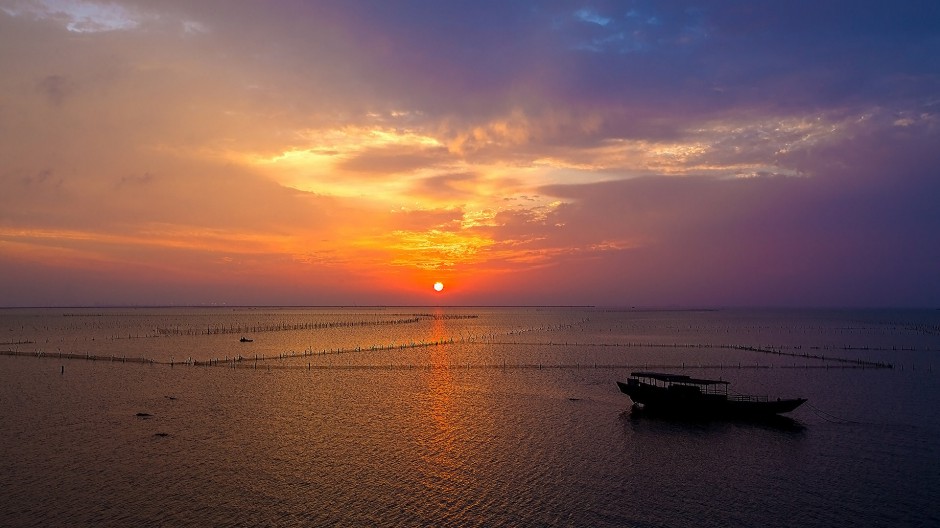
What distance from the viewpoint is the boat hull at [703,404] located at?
5666cm

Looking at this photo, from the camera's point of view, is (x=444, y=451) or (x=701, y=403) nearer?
(x=444, y=451)

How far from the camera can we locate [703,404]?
2282 inches

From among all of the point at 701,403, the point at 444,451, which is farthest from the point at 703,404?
the point at 444,451

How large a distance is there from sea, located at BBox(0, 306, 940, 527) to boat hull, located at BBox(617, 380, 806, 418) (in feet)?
6.68

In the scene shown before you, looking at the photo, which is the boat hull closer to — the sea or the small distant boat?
the small distant boat

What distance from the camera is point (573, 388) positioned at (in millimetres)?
72438

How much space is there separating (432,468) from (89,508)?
2023 centimetres

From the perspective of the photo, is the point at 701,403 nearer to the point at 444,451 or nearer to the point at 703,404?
the point at 703,404

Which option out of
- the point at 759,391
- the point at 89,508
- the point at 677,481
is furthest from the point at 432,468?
the point at 759,391

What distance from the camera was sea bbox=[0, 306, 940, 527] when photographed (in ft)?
106

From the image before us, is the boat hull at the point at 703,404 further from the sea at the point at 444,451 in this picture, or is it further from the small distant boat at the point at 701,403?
the sea at the point at 444,451

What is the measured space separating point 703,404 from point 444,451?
95.3ft

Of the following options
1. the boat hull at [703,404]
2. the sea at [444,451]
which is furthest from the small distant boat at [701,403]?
the sea at [444,451]

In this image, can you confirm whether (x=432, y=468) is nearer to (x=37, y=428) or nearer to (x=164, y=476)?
(x=164, y=476)
